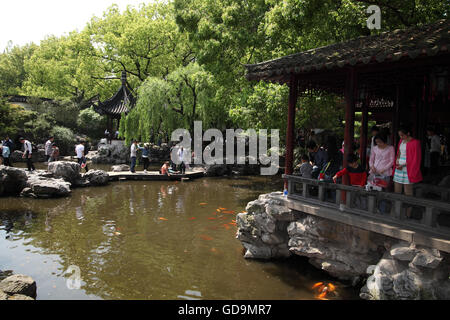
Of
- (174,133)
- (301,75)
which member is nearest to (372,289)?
(301,75)

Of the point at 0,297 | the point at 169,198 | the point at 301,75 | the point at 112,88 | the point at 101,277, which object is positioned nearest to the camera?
the point at 0,297

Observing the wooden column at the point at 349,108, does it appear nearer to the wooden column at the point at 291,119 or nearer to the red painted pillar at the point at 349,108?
the red painted pillar at the point at 349,108

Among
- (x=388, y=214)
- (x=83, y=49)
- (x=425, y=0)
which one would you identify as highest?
(x=83, y=49)

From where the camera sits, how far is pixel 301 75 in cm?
668

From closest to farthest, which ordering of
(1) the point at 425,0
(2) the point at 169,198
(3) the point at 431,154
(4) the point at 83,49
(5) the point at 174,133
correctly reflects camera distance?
1. (3) the point at 431,154
2. (1) the point at 425,0
3. (2) the point at 169,198
4. (5) the point at 174,133
5. (4) the point at 83,49

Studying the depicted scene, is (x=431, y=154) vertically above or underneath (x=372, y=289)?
above

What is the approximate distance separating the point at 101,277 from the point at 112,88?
27628 mm

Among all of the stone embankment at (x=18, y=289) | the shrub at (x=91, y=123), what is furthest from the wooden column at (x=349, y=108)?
the shrub at (x=91, y=123)

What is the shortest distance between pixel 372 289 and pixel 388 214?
1194 millimetres

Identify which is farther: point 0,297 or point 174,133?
point 174,133

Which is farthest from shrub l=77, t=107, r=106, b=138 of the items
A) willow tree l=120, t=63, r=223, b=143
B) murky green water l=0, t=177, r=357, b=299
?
murky green water l=0, t=177, r=357, b=299

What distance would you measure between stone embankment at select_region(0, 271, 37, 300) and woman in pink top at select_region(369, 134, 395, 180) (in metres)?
5.33

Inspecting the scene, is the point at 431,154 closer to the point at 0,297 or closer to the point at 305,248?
the point at 305,248

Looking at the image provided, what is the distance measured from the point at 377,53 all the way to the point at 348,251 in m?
3.01
